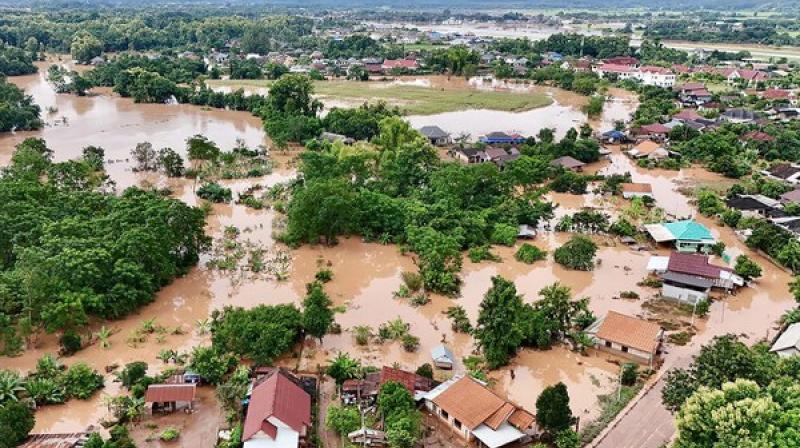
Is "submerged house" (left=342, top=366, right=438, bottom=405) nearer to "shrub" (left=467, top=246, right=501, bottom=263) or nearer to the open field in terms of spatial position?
"shrub" (left=467, top=246, right=501, bottom=263)

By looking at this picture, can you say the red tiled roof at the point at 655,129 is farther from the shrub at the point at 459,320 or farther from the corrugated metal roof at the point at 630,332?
the shrub at the point at 459,320

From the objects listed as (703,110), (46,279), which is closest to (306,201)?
(46,279)

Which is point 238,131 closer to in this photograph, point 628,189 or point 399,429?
point 628,189

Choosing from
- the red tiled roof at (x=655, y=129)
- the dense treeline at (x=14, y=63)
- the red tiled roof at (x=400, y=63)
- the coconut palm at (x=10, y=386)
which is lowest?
the coconut palm at (x=10, y=386)

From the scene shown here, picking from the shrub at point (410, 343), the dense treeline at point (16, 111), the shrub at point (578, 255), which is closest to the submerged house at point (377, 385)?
the shrub at point (410, 343)

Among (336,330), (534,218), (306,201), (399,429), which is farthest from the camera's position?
(534,218)

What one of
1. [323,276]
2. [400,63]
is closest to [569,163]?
[323,276]

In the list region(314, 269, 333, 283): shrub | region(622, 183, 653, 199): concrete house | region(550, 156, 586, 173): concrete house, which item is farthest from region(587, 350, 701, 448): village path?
region(550, 156, 586, 173): concrete house
